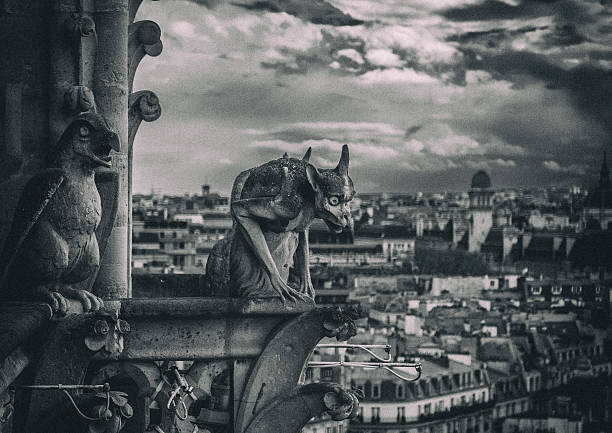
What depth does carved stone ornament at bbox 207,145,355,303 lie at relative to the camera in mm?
9320

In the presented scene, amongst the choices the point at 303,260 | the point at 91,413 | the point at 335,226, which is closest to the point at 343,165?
the point at 335,226

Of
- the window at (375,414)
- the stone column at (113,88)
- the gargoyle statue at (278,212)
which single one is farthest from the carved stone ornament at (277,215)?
the window at (375,414)

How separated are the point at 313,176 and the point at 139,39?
4.59 feet

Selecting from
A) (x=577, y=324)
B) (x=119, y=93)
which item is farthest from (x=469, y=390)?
(x=119, y=93)

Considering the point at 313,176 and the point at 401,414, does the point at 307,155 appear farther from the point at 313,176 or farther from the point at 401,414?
the point at 401,414

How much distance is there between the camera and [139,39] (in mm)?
10094

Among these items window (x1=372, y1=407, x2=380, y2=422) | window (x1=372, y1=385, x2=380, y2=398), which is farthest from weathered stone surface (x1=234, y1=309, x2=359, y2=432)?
window (x1=372, y1=407, x2=380, y2=422)

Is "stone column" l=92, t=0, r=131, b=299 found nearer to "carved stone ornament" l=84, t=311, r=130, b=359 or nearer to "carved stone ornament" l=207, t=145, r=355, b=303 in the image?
"carved stone ornament" l=207, t=145, r=355, b=303

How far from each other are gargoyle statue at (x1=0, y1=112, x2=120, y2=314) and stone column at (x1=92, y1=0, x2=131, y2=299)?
0.95 metres

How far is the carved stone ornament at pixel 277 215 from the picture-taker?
30.6 ft

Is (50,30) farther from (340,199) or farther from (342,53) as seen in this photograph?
(342,53)

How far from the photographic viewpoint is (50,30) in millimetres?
9250

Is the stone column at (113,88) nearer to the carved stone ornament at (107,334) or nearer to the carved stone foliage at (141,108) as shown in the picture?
the carved stone foliage at (141,108)

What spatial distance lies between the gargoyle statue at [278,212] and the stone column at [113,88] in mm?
594
